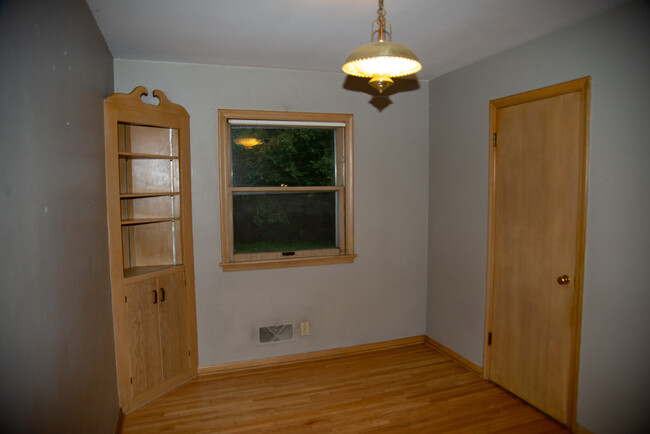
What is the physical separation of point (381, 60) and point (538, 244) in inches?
76.0

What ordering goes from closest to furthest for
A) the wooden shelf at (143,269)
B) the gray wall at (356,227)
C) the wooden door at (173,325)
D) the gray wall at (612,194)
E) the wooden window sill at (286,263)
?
the gray wall at (612,194) < the wooden shelf at (143,269) < the wooden door at (173,325) < the gray wall at (356,227) < the wooden window sill at (286,263)

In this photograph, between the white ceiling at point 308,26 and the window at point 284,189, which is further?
the window at point 284,189

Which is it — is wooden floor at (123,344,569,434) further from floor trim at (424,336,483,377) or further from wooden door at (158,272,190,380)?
wooden door at (158,272,190,380)

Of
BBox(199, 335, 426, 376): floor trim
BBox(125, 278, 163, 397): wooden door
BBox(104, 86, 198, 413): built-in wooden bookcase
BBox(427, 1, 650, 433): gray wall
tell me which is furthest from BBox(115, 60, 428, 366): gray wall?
BBox(427, 1, 650, 433): gray wall

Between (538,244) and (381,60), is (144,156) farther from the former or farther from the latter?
(538,244)

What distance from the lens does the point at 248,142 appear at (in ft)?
11.6

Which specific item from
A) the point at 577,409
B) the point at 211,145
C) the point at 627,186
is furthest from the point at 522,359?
the point at 211,145

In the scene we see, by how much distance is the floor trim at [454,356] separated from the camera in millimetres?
3459

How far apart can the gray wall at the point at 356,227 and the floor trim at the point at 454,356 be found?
173 millimetres

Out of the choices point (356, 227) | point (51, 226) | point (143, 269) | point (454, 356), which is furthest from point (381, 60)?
point (454, 356)

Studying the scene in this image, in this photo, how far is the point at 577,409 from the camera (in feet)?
8.46

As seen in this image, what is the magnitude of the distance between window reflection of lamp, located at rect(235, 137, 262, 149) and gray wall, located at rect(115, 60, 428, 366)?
235mm

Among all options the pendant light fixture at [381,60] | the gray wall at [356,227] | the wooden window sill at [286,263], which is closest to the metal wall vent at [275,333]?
the gray wall at [356,227]

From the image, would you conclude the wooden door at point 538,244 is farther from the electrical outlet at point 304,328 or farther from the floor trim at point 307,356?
the electrical outlet at point 304,328
